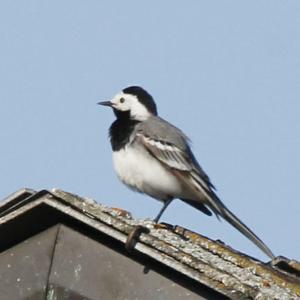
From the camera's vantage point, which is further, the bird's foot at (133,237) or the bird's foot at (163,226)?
the bird's foot at (163,226)

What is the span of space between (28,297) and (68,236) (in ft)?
1.46

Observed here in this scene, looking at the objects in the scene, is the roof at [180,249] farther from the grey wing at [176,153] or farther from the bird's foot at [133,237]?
the grey wing at [176,153]

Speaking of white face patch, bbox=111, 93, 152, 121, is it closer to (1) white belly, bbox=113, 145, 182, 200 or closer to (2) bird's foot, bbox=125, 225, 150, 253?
(1) white belly, bbox=113, 145, 182, 200

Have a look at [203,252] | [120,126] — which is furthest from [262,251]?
[120,126]

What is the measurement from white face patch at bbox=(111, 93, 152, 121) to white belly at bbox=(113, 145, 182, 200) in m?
0.69

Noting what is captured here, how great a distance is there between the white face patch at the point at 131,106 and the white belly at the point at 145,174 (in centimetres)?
69

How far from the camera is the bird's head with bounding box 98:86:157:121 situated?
1259 cm

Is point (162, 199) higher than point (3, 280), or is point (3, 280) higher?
point (162, 199)

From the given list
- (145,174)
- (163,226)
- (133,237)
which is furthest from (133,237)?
(145,174)

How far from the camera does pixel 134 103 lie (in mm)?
12828

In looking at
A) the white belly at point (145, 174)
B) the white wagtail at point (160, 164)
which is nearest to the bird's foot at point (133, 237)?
the white wagtail at point (160, 164)

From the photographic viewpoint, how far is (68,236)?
8.41 metres

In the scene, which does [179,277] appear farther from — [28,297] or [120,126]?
[120,126]

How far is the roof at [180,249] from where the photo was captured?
7613 mm
